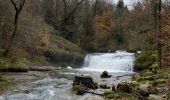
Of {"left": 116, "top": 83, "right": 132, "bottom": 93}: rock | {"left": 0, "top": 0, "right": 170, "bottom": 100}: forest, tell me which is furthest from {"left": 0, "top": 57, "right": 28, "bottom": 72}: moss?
{"left": 116, "top": 83, "right": 132, "bottom": 93}: rock

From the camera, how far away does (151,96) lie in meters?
22.1

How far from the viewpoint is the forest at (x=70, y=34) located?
126 ft

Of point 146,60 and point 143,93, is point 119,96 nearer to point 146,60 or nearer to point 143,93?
point 143,93

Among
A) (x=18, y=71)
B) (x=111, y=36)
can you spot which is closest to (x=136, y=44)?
(x=111, y=36)

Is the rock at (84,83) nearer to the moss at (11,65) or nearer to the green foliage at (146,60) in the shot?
the moss at (11,65)

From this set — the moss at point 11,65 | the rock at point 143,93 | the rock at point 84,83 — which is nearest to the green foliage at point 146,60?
the moss at point 11,65

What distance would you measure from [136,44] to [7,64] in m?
38.5

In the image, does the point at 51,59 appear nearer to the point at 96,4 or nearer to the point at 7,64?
the point at 7,64

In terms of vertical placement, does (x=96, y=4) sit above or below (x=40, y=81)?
above

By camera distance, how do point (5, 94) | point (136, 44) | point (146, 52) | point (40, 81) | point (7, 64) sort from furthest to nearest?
point (136, 44) < point (146, 52) < point (7, 64) < point (40, 81) < point (5, 94)

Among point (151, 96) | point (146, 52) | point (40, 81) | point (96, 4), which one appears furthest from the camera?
point (96, 4)

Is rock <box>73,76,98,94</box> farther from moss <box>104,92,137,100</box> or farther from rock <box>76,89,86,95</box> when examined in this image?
moss <box>104,92,137,100</box>

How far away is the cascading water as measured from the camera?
159 ft

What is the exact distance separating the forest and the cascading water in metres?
1.38
